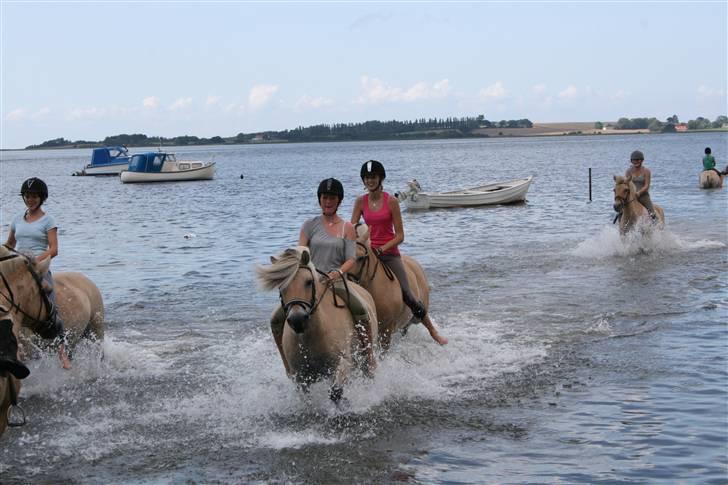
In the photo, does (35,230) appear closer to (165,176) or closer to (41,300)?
(41,300)

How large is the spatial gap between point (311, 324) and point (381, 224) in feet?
8.17

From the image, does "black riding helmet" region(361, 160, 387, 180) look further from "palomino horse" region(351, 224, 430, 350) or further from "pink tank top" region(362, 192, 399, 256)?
"palomino horse" region(351, 224, 430, 350)

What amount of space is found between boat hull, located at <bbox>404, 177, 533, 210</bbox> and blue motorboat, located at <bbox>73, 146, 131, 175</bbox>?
60916 mm

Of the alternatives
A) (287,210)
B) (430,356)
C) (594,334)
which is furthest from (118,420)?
(287,210)

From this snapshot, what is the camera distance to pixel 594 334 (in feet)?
42.8

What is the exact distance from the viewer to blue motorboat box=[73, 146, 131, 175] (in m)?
93.9

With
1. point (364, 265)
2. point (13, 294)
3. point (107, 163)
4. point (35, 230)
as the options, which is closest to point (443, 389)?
point (364, 265)

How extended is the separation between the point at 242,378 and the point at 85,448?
2568 millimetres

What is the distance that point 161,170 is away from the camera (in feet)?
261

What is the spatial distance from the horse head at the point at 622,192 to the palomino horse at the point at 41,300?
41.3 feet

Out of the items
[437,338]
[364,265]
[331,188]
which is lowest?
[437,338]

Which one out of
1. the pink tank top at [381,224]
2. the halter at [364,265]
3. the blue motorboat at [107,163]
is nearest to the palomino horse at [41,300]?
the halter at [364,265]

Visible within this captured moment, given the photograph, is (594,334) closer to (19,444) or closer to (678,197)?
(19,444)

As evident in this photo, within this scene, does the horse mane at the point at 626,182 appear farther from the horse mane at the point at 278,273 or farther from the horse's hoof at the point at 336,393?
the horse mane at the point at 278,273
